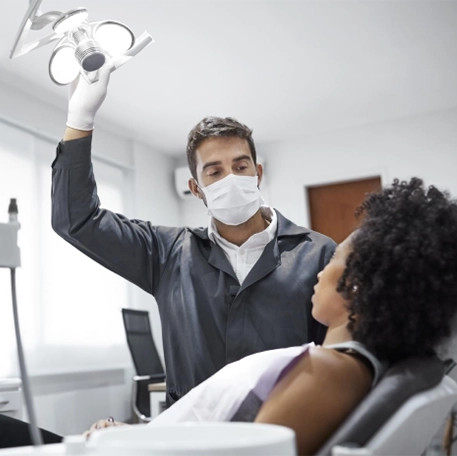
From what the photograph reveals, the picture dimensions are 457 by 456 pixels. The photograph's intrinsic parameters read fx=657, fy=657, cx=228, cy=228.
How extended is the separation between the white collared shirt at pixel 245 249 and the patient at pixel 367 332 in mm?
625

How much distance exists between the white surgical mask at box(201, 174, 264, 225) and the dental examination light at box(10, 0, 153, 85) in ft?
1.44

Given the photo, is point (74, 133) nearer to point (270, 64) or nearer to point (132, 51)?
point (132, 51)

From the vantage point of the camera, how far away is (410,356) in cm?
113

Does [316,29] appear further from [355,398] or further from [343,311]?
[355,398]

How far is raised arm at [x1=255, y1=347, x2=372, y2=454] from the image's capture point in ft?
3.19

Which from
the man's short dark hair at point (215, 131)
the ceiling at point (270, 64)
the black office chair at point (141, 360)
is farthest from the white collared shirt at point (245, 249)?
the black office chair at point (141, 360)

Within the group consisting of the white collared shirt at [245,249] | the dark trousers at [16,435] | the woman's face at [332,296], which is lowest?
the dark trousers at [16,435]

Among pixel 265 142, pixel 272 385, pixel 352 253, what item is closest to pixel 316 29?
pixel 265 142

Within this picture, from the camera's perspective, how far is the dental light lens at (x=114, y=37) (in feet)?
5.83

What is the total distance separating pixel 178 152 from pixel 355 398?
5.14 m

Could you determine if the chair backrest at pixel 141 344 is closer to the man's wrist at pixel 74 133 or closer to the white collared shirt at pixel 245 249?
the white collared shirt at pixel 245 249

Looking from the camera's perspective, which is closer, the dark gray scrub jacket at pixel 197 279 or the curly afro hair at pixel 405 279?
the curly afro hair at pixel 405 279

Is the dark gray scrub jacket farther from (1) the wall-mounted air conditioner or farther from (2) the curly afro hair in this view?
(1) the wall-mounted air conditioner

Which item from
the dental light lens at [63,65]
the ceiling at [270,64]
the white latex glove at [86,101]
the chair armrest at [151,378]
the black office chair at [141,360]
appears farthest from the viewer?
the black office chair at [141,360]
